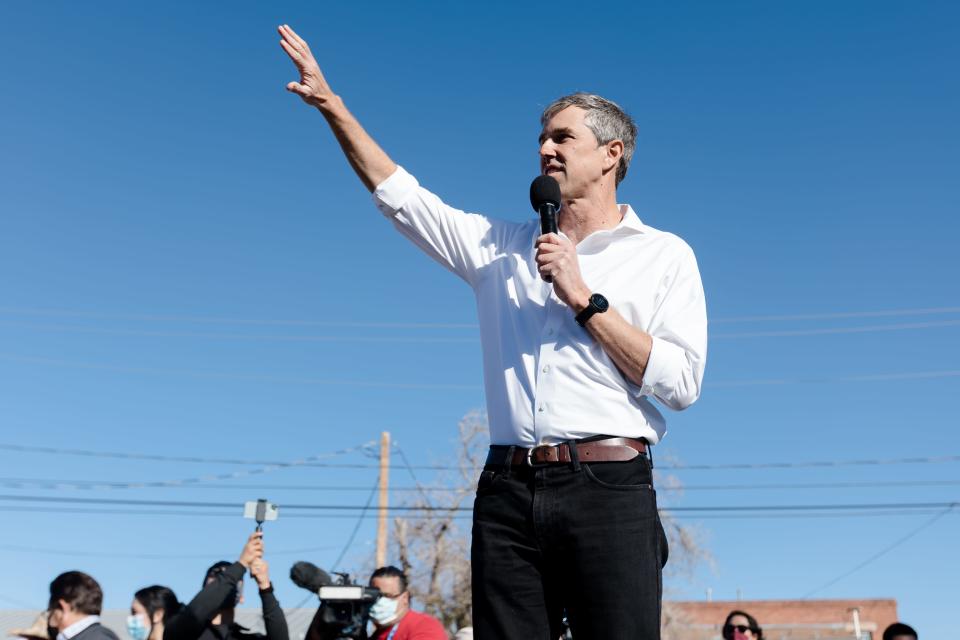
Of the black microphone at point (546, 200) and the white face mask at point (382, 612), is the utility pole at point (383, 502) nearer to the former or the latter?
the white face mask at point (382, 612)

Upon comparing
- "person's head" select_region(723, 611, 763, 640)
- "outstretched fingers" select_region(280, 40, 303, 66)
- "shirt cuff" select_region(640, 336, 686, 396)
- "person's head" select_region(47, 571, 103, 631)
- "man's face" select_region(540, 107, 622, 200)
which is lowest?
"person's head" select_region(47, 571, 103, 631)

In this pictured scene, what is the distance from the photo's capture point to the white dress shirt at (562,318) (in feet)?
9.34

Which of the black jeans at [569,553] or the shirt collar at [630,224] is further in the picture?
the shirt collar at [630,224]

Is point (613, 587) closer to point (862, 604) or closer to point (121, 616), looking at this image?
point (121, 616)

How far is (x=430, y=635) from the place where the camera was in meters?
7.54

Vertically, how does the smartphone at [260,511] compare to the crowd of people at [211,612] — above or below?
above

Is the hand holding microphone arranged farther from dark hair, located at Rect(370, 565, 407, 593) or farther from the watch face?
dark hair, located at Rect(370, 565, 407, 593)

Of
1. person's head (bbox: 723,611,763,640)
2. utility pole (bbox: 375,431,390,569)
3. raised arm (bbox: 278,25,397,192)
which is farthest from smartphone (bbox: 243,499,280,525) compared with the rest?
utility pole (bbox: 375,431,390,569)

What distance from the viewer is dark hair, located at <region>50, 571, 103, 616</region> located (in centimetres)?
687

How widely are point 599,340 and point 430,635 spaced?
17.3 feet

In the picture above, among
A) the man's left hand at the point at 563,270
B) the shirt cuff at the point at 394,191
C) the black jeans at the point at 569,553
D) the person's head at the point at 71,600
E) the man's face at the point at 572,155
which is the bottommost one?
the black jeans at the point at 569,553

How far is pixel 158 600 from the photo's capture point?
8289 millimetres

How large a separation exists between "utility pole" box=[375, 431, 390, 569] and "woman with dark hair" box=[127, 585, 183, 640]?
58.2 ft

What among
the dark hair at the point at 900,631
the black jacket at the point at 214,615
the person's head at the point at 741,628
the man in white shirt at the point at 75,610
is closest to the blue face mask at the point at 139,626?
the black jacket at the point at 214,615
